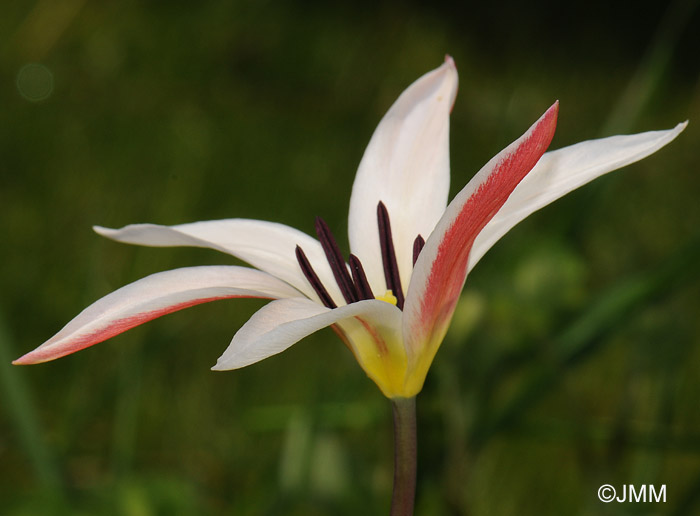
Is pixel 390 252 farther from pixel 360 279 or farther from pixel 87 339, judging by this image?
pixel 87 339

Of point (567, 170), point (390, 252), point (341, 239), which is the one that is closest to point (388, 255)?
point (390, 252)

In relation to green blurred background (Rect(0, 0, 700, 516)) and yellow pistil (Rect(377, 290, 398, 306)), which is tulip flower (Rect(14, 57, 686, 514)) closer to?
yellow pistil (Rect(377, 290, 398, 306))

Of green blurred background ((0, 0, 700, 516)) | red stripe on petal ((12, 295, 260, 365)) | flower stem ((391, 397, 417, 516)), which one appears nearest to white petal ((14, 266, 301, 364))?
red stripe on petal ((12, 295, 260, 365))

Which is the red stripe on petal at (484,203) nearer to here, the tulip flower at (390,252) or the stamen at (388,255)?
the tulip flower at (390,252)

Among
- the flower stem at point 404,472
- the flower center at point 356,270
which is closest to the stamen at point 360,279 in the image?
the flower center at point 356,270

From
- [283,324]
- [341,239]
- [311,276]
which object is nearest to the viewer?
[283,324]

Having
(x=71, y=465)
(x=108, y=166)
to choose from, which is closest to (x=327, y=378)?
(x=71, y=465)
